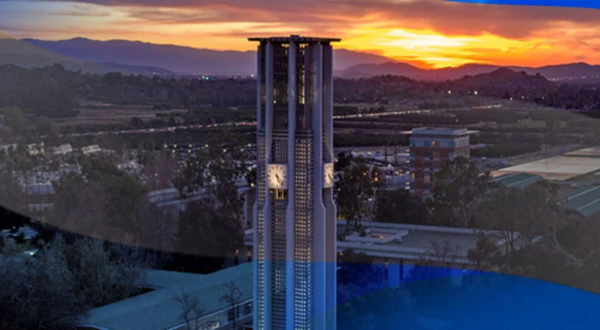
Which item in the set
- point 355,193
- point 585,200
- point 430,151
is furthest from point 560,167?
point 355,193

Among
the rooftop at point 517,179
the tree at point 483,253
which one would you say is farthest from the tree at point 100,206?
the rooftop at point 517,179

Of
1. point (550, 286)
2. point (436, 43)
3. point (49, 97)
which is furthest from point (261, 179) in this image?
point (49, 97)

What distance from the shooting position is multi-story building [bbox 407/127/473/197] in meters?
10.3

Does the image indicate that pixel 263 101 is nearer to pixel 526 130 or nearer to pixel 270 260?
pixel 270 260

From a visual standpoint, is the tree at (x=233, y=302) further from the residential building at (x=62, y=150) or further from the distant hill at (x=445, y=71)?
the residential building at (x=62, y=150)

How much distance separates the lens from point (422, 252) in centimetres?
816

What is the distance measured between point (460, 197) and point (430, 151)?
3.92ft

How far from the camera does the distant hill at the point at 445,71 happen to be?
8.75m

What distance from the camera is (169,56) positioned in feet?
33.1

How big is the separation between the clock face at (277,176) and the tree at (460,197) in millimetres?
4119

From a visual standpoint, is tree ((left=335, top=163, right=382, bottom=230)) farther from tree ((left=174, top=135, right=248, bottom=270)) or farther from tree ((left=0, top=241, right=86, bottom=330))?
tree ((left=0, top=241, right=86, bottom=330))

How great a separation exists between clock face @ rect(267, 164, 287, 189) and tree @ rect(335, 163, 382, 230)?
4.03 meters

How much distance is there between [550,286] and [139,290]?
121 inches

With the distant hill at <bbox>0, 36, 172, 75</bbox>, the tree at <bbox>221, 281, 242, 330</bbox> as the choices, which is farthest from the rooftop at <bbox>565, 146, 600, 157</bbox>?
the tree at <bbox>221, 281, 242, 330</bbox>
